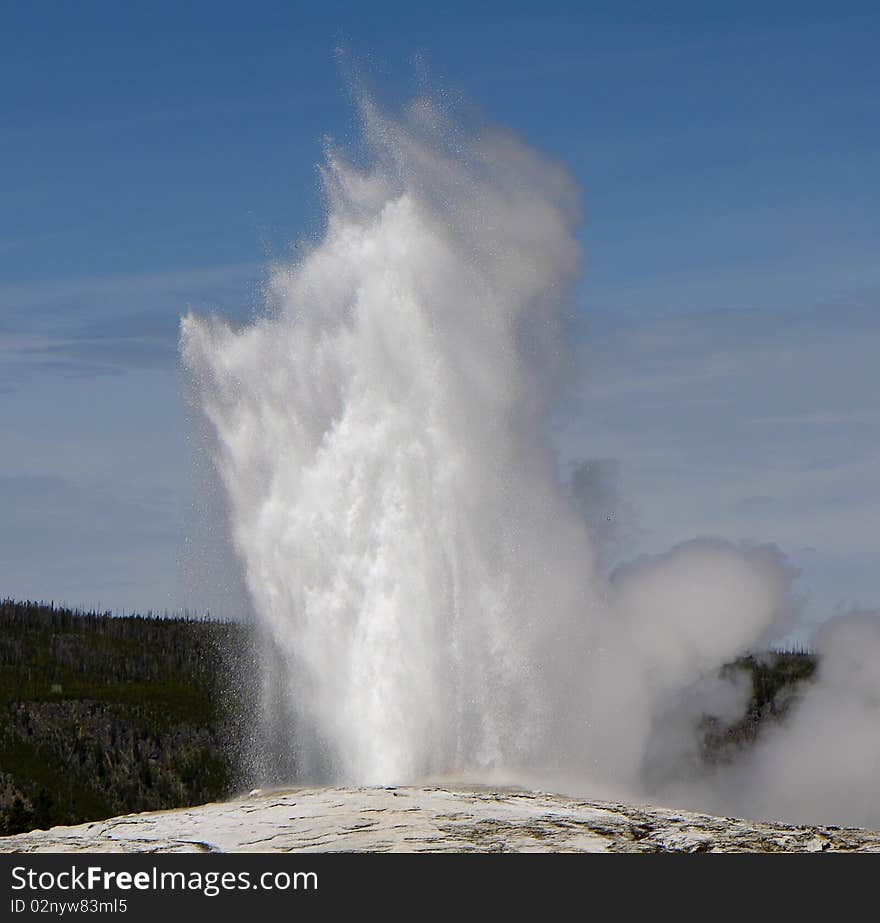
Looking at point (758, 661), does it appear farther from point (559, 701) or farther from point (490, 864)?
point (490, 864)

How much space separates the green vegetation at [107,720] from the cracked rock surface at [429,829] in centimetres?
3843

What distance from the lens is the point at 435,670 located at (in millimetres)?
30781

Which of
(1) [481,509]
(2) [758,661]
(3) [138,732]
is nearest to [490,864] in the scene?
(1) [481,509]

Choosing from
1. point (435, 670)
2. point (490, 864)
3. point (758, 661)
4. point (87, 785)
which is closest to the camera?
point (490, 864)

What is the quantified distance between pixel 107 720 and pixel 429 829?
237 ft

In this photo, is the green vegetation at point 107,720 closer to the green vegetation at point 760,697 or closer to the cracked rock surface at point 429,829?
the green vegetation at point 760,697

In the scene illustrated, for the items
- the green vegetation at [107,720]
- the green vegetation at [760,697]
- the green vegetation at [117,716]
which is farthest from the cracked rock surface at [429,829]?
the green vegetation at [760,697]

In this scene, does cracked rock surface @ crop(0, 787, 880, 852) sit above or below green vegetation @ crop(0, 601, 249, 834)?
below

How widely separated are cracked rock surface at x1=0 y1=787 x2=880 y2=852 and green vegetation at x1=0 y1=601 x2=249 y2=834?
3843 centimetres

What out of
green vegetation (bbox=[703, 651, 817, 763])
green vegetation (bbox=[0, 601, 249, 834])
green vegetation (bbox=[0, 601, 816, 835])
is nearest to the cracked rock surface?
green vegetation (bbox=[0, 601, 816, 835])

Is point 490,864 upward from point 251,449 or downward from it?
downward

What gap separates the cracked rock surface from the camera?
22.7m

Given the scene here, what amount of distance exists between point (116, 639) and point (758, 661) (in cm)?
4784

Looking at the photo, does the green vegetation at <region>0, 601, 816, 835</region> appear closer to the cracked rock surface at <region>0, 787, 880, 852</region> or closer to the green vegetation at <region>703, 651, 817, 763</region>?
the green vegetation at <region>703, 651, 817, 763</region>
